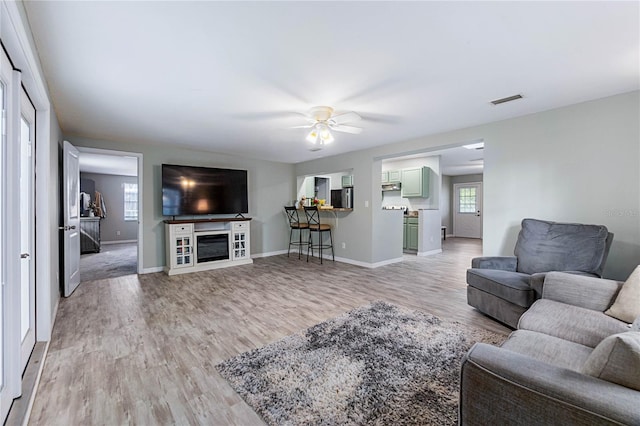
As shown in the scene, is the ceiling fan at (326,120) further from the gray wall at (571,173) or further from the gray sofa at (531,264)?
the gray sofa at (531,264)

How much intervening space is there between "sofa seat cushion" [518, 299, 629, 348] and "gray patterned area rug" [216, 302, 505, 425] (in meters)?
0.59

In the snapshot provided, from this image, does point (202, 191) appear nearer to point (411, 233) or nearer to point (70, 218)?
point (70, 218)

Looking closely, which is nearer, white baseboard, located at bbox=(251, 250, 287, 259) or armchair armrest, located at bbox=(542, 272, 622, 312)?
armchair armrest, located at bbox=(542, 272, 622, 312)

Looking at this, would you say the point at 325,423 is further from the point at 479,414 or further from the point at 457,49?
the point at 457,49

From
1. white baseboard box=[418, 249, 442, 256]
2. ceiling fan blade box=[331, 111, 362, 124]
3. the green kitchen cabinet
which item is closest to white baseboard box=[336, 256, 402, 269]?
white baseboard box=[418, 249, 442, 256]

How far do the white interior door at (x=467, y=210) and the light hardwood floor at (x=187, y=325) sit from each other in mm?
5506

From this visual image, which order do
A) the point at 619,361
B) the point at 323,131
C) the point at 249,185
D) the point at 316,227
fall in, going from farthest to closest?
1. the point at 249,185
2. the point at 316,227
3. the point at 323,131
4. the point at 619,361

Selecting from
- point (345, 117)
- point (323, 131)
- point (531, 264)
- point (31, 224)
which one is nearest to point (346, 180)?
point (323, 131)

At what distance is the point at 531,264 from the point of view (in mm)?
2887

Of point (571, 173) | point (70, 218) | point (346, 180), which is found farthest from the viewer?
point (346, 180)

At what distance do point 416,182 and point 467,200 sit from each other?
440 centimetres

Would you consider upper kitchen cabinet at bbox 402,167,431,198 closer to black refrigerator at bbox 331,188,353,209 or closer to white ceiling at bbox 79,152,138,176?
black refrigerator at bbox 331,188,353,209

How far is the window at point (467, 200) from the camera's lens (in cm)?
994

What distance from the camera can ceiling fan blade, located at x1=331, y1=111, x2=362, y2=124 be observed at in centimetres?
286
